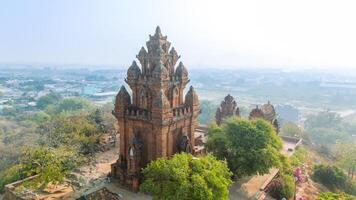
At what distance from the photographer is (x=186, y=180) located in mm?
18500

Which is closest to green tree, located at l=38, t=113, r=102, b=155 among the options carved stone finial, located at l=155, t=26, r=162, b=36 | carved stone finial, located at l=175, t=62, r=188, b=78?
carved stone finial, located at l=175, t=62, r=188, b=78

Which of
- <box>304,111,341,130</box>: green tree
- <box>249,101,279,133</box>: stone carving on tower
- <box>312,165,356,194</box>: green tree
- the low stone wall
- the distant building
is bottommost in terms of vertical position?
the distant building

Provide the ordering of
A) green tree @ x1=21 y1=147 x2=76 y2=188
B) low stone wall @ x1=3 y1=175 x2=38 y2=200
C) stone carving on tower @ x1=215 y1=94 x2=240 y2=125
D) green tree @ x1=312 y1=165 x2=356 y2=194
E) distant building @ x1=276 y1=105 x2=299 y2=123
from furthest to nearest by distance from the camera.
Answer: distant building @ x1=276 y1=105 x2=299 y2=123, stone carving on tower @ x1=215 y1=94 x2=240 y2=125, green tree @ x1=312 y1=165 x2=356 y2=194, low stone wall @ x1=3 y1=175 x2=38 y2=200, green tree @ x1=21 y1=147 x2=76 y2=188

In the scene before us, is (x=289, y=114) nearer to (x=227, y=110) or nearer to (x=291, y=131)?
A: (x=291, y=131)

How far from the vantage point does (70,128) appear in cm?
3247

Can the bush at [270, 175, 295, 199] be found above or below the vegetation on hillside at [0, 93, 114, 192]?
below

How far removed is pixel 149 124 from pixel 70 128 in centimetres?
1297

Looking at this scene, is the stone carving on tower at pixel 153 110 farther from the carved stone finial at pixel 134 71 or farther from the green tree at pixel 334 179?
the green tree at pixel 334 179

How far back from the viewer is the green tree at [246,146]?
937 inches

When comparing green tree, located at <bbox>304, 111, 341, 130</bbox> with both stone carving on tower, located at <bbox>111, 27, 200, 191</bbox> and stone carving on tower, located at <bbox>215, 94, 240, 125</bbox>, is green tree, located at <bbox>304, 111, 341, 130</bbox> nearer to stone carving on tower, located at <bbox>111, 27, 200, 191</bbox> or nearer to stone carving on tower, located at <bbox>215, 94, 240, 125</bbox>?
stone carving on tower, located at <bbox>215, 94, 240, 125</bbox>

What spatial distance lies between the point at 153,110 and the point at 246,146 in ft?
25.8

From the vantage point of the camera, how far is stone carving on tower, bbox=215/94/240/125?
122ft

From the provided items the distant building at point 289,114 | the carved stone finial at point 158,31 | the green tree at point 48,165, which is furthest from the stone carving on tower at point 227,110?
the distant building at point 289,114

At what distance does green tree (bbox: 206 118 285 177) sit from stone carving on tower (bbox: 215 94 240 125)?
1038cm
